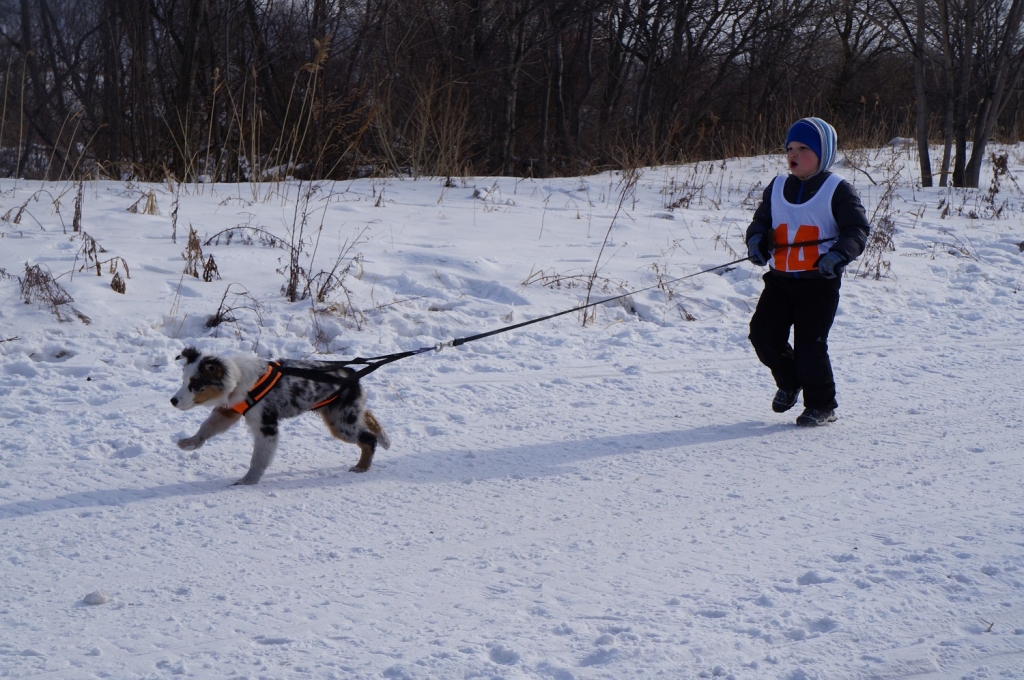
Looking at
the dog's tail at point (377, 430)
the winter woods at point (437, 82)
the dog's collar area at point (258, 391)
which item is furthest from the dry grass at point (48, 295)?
the winter woods at point (437, 82)

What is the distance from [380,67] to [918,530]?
1316 cm

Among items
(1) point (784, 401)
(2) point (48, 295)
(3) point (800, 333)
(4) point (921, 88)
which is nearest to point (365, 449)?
(1) point (784, 401)

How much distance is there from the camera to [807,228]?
5.52m

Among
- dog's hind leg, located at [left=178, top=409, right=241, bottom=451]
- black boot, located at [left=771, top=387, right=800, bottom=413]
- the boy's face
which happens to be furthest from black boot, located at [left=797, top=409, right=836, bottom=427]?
dog's hind leg, located at [left=178, top=409, right=241, bottom=451]

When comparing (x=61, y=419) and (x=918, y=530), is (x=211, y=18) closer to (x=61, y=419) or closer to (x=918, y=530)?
(x=61, y=419)

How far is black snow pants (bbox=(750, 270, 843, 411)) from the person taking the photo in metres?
5.55

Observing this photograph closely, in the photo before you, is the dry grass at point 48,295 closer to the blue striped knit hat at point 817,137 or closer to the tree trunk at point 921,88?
the blue striped knit hat at point 817,137

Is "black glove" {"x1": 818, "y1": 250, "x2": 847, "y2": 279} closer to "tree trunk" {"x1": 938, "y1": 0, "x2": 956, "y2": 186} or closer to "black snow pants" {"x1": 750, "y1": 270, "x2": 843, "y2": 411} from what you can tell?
"black snow pants" {"x1": 750, "y1": 270, "x2": 843, "y2": 411}

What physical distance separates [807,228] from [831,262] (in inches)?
14.3

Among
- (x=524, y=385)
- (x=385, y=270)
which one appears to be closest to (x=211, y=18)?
(x=385, y=270)

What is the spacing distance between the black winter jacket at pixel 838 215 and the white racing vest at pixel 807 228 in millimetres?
33

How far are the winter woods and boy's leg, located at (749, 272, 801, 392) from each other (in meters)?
6.15

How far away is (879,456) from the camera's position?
498 centimetres

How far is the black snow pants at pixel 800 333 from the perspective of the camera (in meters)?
5.55
